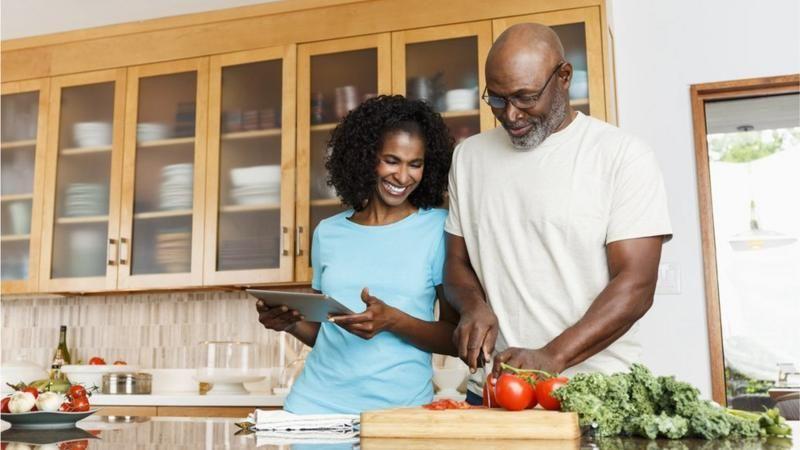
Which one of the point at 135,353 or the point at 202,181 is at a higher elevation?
the point at 202,181

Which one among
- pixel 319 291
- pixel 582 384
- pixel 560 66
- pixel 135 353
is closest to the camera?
pixel 582 384

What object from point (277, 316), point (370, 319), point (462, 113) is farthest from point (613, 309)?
point (462, 113)

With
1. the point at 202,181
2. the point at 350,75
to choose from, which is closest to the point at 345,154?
the point at 350,75

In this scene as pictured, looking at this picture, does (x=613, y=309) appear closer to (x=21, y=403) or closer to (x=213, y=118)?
(x=21, y=403)

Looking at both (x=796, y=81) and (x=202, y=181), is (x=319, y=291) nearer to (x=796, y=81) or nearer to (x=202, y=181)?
(x=202, y=181)

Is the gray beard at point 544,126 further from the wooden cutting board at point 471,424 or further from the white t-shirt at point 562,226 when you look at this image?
the wooden cutting board at point 471,424

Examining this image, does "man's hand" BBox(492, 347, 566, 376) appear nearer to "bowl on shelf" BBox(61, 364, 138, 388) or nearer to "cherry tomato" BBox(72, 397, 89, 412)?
"cherry tomato" BBox(72, 397, 89, 412)

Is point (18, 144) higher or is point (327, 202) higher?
point (18, 144)

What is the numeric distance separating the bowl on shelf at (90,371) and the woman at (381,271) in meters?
1.84

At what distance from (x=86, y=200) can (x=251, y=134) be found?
0.84 metres

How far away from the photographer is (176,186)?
11.4 feet

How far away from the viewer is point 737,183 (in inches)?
125

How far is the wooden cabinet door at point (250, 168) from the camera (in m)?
3.25

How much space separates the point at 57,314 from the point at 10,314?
0.27 metres
